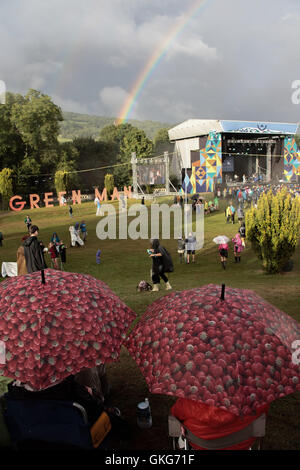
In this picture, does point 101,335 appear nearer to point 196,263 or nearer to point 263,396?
point 263,396

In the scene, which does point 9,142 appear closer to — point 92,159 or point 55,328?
point 92,159

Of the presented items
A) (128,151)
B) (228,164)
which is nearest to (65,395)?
(228,164)

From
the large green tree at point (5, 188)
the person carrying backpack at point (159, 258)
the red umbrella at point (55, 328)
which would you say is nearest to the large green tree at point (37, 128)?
the large green tree at point (5, 188)

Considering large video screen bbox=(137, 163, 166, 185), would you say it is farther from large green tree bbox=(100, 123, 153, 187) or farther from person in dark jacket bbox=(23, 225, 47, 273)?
person in dark jacket bbox=(23, 225, 47, 273)

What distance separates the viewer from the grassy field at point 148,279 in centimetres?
377

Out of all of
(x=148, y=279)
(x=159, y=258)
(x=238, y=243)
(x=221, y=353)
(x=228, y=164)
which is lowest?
(x=148, y=279)

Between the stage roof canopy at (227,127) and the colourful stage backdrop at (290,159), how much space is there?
1480mm

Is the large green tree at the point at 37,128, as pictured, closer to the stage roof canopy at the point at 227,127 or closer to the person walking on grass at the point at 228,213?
the stage roof canopy at the point at 227,127

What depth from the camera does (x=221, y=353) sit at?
2557mm

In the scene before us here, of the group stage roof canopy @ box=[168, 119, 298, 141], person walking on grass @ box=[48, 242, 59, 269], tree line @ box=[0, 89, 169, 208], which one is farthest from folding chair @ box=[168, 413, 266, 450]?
stage roof canopy @ box=[168, 119, 298, 141]

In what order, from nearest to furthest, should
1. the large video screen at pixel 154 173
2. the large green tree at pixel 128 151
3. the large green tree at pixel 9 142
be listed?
the large video screen at pixel 154 173, the large green tree at pixel 9 142, the large green tree at pixel 128 151

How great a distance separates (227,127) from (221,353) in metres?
42.0

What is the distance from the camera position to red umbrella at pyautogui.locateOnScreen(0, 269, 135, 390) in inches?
109
